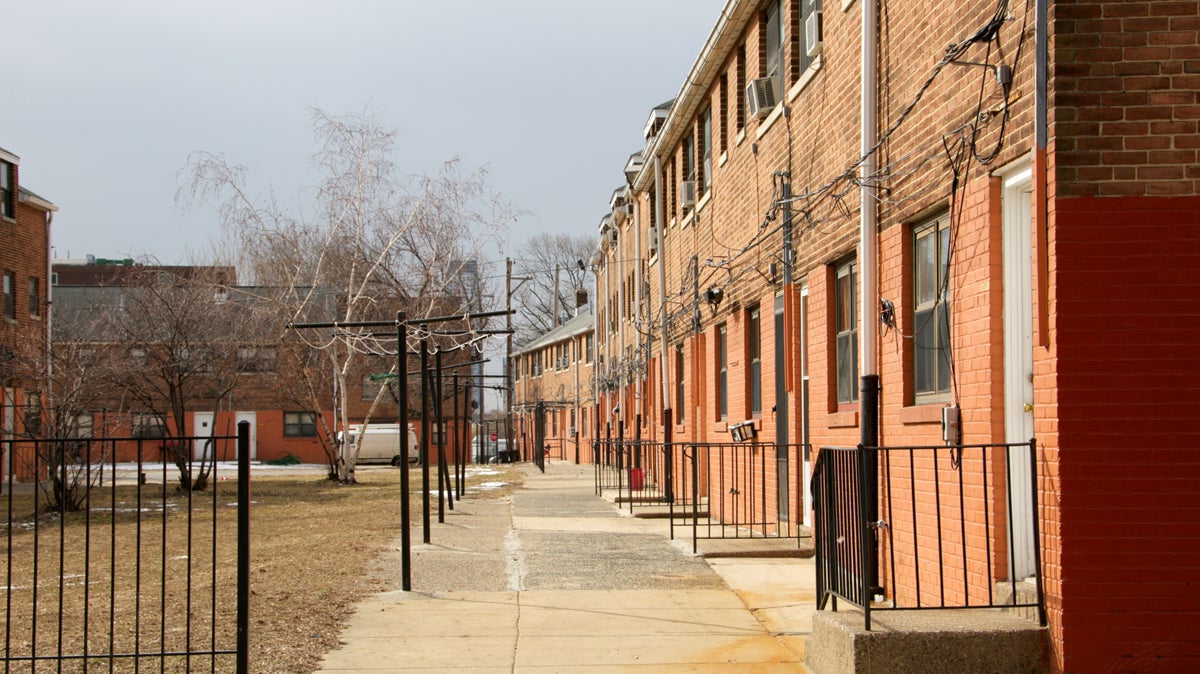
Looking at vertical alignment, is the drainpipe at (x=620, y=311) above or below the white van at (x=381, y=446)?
above

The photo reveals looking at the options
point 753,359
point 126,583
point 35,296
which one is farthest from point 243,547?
point 35,296

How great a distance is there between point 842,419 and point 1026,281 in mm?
3905

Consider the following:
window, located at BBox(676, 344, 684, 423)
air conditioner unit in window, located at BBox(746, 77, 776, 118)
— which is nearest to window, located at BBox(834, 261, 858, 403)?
air conditioner unit in window, located at BBox(746, 77, 776, 118)

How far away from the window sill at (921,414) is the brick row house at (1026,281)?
1.6 inches

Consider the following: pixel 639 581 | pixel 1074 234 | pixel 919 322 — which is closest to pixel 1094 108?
pixel 1074 234

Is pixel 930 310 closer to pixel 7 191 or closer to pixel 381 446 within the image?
pixel 7 191

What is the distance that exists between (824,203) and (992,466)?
4.62m

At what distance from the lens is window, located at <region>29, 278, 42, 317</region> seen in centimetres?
3344

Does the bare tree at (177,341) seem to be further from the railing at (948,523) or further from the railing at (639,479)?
the railing at (948,523)

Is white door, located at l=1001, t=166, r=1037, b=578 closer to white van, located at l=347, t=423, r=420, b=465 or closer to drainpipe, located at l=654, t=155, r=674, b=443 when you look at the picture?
drainpipe, located at l=654, t=155, r=674, b=443

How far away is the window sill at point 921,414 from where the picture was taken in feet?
26.1

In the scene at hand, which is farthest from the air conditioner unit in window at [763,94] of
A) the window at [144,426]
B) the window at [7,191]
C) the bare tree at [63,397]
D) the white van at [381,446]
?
the white van at [381,446]

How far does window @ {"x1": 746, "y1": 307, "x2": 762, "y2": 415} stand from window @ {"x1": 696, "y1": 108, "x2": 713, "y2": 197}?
3.35 meters

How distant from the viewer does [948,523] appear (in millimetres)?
7762
